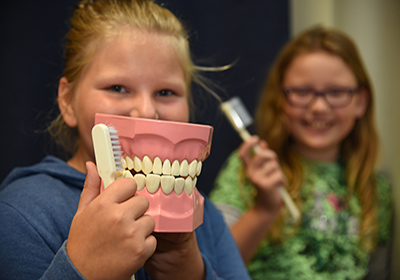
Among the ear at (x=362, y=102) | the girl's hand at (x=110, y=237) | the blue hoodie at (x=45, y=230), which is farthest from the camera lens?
the ear at (x=362, y=102)

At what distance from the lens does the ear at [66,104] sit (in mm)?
705

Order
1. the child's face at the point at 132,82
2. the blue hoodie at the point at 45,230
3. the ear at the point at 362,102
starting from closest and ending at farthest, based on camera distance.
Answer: the blue hoodie at the point at 45,230 → the child's face at the point at 132,82 → the ear at the point at 362,102

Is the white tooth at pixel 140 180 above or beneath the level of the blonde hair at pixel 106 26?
beneath

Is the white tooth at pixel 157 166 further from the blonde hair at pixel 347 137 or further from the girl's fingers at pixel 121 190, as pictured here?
the blonde hair at pixel 347 137

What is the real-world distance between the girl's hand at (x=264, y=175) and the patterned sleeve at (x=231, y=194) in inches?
5.1

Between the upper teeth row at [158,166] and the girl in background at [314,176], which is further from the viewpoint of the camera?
the girl in background at [314,176]

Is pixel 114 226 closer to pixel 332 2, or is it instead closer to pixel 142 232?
pixel 142 232

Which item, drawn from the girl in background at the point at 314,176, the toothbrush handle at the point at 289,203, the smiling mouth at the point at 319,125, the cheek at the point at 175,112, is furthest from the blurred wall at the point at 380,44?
the cheek at the point at 175,112

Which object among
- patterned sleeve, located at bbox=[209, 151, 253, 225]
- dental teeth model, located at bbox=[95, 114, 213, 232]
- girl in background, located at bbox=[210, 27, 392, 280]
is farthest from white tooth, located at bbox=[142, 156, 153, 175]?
patterned sleeve, located at bbox=[209, 151, 253, 225]

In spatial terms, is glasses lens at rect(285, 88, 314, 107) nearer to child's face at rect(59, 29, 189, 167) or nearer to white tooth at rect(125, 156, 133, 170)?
child's face at rect(59, 29, 189, 167)

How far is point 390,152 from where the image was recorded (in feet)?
5.01

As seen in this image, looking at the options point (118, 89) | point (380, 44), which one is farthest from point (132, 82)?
point (380, 44)

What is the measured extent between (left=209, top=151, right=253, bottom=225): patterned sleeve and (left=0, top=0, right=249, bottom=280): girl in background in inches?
18.5

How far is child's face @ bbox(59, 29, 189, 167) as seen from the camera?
622 millimetres
